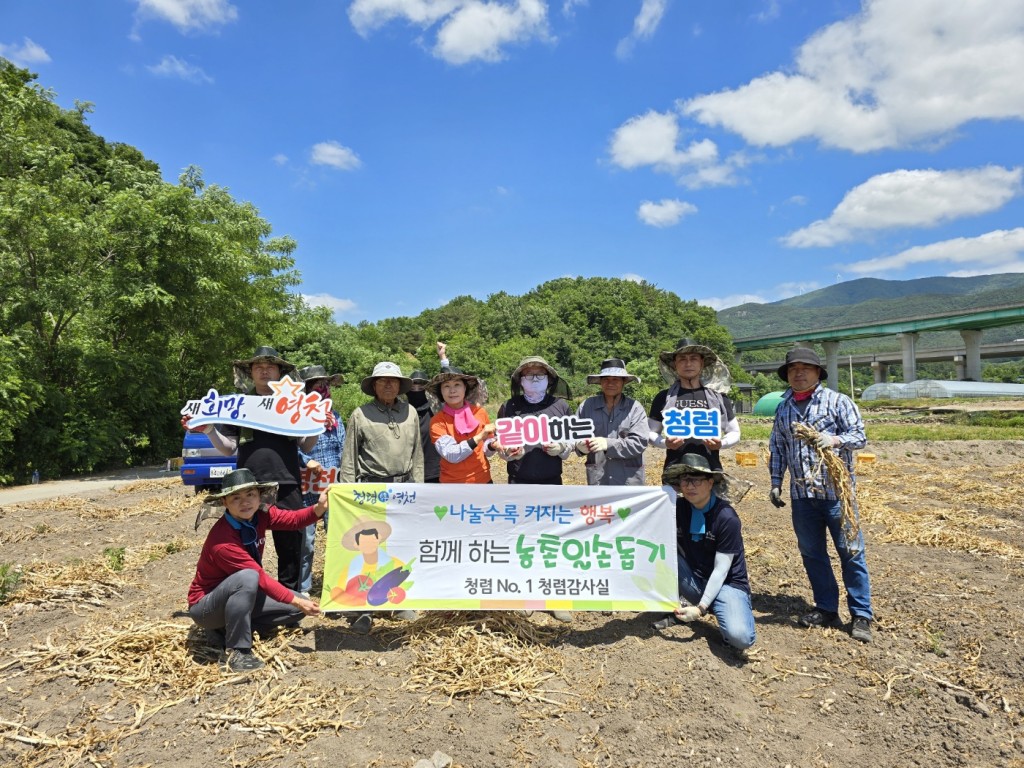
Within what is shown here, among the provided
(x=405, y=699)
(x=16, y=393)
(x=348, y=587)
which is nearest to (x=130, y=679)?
(x=348, y=587)

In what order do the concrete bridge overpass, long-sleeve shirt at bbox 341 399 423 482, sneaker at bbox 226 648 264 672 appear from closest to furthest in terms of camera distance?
1. sneaker at bbox 226 648 264 672
2. long-sleeve shirt at bbox 341 399 423 482
3. the concrete bridge overpass

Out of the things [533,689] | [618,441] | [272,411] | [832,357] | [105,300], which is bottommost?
[533,689]

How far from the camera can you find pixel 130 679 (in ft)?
11.7

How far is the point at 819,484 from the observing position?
420 centimetres

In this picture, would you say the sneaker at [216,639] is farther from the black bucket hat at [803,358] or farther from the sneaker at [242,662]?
the black bucket hat at [803,358]

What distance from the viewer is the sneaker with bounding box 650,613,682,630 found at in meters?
4.25

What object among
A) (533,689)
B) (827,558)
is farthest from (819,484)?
(533,689)

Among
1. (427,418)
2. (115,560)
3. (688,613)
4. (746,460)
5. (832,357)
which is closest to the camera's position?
(688,613)

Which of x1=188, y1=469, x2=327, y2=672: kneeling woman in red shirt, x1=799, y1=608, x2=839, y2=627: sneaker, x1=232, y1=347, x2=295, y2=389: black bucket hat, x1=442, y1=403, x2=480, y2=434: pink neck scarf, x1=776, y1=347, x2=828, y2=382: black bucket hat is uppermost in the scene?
x1=232, y1=347, x2=295, y2=389: black bucket hat

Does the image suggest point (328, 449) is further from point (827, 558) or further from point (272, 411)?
point (827, 558)

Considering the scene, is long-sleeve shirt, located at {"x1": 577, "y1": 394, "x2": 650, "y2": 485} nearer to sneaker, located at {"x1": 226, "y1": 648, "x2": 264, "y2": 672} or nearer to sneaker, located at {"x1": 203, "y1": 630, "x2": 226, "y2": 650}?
sneaker, located at {"x1": 226, "y1": 648, "x2": 264, "y2": 672}

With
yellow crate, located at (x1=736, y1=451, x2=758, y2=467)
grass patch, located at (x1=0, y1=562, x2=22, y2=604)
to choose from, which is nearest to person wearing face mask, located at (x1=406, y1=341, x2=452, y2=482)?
grass patch, located at (x1=0, y1=562, x2=22, y2=604)

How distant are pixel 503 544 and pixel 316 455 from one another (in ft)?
6.85

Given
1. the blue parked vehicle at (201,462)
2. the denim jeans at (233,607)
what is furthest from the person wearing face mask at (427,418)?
the blue parked vehicle at (201,462)
